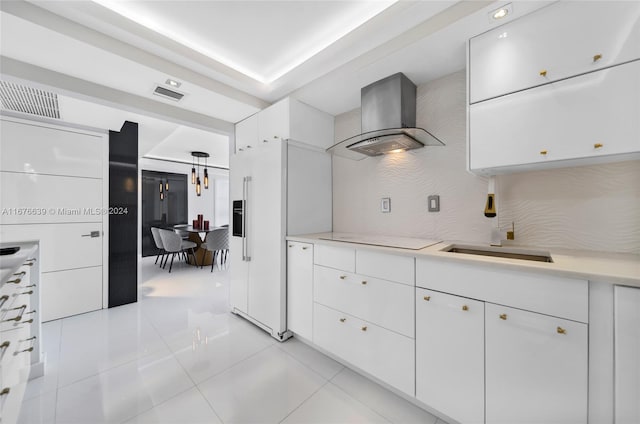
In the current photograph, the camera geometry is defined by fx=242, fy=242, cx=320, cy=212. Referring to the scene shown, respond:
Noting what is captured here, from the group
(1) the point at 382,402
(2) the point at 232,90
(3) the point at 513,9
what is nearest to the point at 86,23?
(2) the point at 232,90

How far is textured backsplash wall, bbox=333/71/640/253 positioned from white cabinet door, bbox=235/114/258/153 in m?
0.95

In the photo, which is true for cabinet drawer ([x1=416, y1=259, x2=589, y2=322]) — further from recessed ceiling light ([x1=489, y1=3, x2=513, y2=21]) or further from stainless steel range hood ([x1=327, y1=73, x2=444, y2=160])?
recessed ceiling light ([x1=489, y1=3, x2=513, y2=21])

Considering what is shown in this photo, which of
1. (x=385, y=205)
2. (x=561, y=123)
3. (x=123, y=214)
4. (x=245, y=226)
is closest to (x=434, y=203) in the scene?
(x=385, y=205)

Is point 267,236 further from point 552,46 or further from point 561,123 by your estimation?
point 552,46

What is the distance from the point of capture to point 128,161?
338 centimetres

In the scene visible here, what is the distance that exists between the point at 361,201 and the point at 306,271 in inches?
37.7

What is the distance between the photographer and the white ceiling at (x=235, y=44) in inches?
59.6

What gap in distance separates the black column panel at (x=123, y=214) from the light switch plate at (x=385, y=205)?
3387 mm

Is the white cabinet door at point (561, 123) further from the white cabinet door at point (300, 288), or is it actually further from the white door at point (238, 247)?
the white door at point (238, 247)

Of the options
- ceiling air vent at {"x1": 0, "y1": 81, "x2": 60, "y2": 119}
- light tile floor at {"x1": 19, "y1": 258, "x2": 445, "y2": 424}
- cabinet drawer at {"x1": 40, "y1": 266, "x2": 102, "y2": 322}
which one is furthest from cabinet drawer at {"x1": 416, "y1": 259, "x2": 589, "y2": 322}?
cabinet drawer at {"x1": 40, "y1": 266, "x2": 102, "y2": 322}

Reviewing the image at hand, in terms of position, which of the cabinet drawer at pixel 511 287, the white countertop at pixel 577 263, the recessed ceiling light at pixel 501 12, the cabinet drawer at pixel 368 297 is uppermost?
the recessed ceiling light at pixel 501 12

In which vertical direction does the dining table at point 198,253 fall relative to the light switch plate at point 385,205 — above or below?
below

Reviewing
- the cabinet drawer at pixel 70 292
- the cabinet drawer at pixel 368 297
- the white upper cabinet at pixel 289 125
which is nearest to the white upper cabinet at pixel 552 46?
the cabinet drawer at pixel 368 297

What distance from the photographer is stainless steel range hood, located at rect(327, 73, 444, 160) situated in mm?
1935
